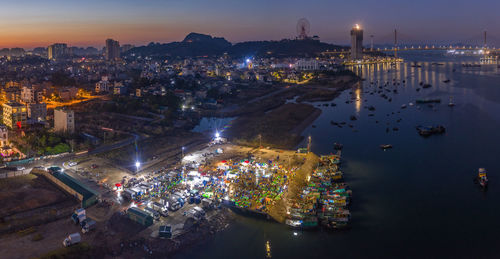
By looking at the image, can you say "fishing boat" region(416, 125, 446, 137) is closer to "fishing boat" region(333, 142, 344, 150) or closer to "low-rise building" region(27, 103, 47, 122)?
"fishing boat" region(333, 142, 344, 150)

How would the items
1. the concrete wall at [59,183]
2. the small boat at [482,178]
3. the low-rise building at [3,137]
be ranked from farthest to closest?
the low-rise building at [3,137]
the small boat at [482,178]
the concrete wall at [59,183]

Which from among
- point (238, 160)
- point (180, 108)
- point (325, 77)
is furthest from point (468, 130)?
point (325, 77)

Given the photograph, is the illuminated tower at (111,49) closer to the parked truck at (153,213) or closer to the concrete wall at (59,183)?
the concrete wall at (59,183)

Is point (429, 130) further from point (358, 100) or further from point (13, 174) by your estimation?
point (13, 174)

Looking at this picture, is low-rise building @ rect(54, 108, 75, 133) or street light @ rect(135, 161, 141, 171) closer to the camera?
street light @ rect(135, 161, 141, 171)

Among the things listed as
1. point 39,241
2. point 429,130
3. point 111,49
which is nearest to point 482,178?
point 429,130

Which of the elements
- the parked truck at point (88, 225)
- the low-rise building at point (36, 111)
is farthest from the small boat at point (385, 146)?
the low-rise building at point (36, 111)

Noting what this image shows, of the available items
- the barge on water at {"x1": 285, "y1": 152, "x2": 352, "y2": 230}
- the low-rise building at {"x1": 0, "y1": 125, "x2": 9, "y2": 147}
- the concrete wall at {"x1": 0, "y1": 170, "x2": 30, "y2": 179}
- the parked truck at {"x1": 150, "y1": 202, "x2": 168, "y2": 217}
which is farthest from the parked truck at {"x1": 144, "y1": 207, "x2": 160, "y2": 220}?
the low-rise building at {"x1": 0, "y1": 125, "x2": 9, "y2": 147}

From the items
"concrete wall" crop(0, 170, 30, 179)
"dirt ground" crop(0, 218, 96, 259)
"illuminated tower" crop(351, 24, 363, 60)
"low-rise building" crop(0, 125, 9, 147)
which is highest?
"illuminated tower" crop(351, 24, 363, 60)

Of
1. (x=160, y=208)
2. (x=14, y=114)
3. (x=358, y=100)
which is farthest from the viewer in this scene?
(x=358, y=100)
